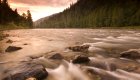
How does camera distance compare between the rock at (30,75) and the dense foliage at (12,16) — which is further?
the dense foliage at (12,16)

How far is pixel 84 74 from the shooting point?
10781 millimetres

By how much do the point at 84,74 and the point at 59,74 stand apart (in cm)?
121

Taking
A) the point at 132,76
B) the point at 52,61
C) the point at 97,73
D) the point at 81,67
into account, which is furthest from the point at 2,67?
the point at 132,76

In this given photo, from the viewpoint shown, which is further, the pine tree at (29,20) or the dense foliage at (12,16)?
the pine tree at (29,20)

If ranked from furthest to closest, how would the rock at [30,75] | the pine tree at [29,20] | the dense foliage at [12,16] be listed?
the pine tree at [29,20] < the dense foliage at [12,16] < the rock at [30,75]

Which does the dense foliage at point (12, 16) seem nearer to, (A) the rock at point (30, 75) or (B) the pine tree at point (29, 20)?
(B) the pine tree at point (29, 20)

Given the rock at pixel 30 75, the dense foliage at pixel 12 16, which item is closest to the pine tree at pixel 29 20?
the dense foliage at pixel 12 16

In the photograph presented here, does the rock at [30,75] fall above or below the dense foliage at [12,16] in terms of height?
Result: below

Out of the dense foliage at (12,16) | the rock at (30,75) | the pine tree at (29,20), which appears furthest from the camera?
the pine tree at (29,20)

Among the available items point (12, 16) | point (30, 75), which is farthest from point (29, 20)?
point (30, 75)

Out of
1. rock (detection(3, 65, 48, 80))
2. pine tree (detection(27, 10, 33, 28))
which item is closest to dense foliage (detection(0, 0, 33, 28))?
pine tree (detection(27, 10, 33, 28))

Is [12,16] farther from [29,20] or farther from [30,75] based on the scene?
[30,75]

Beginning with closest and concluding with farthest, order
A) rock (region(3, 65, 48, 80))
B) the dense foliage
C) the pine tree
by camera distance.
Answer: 1. rock (region(3, 65, 48, 80))
2. the dense foliage
3. the pine tree

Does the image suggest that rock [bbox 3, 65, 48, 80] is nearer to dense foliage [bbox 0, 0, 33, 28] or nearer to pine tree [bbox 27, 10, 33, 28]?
dense foliage [bbox 0, 0, 33, 28]
